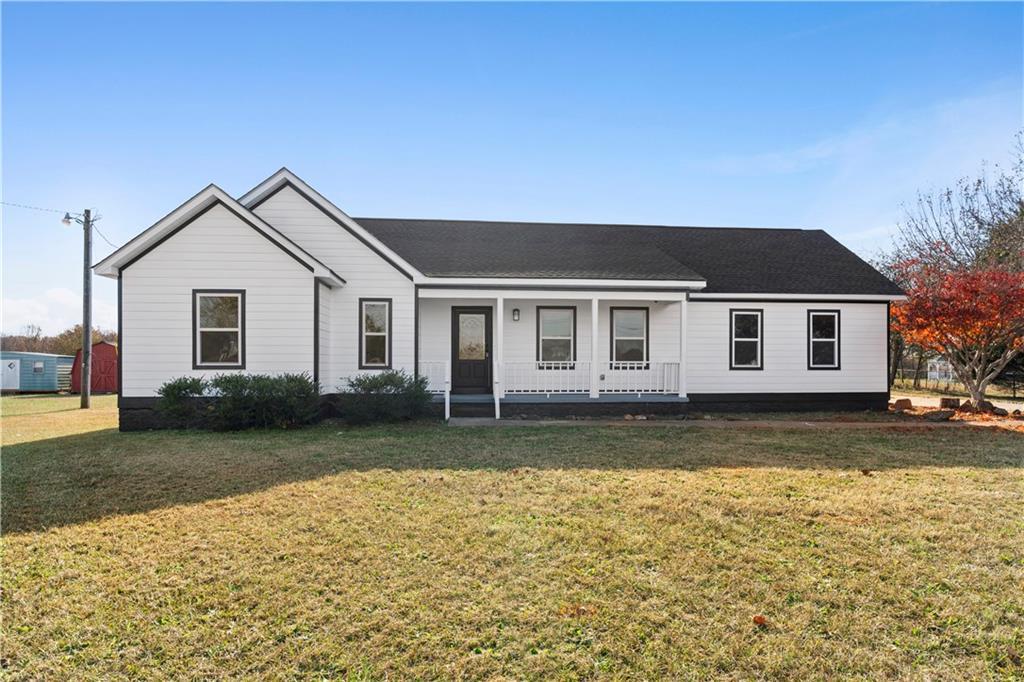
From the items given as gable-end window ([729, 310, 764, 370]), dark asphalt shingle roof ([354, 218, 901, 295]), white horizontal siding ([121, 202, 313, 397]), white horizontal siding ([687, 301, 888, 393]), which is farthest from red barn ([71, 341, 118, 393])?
gable-end window ([729, 310, 764, 370])

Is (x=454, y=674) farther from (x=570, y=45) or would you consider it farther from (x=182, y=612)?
(x=570, y=45)

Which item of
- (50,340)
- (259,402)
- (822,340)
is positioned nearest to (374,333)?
(259,402)

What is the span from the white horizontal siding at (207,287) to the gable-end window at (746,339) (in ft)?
36.4

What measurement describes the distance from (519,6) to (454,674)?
43.0 feet

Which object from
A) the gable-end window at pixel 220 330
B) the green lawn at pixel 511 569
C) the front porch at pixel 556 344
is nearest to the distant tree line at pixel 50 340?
the gable-end window at pixel 220 330

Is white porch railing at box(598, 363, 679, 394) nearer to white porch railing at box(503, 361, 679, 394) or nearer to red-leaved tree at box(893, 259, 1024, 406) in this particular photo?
white porch railing at box(503, 361, 679, 394)

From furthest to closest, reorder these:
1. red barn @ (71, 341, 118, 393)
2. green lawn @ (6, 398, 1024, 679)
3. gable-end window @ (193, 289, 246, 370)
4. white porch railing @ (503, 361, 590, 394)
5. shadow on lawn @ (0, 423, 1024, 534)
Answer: red barn @ (71, 341, 118, 393) → white porch railing @ (503, 361, 590, 394) → gable-end window @ (193, 289, 246, 370) → shadow on lawn @ (0, 423, 1024, 534) → green lawn @ (6, 398, 1024, 679)

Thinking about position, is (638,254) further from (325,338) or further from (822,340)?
(325,338)

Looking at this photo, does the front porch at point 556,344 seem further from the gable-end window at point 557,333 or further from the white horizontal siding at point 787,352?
the white horizontal siding at point 787,352

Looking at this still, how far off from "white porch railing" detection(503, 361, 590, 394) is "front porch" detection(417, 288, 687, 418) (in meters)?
0.03

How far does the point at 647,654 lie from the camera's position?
307cm

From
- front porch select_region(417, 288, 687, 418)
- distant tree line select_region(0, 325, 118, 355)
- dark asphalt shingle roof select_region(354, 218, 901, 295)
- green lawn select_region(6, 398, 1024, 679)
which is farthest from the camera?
distant tree line select_region(0, 325, 118, 355)

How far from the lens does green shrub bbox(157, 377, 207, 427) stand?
35.2 ft

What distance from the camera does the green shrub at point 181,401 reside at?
1073 centimetres
